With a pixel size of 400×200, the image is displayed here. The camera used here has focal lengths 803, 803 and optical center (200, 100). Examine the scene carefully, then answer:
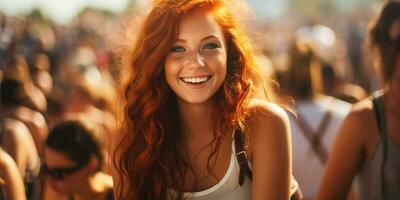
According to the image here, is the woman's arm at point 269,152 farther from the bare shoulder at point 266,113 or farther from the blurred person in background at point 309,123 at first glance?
the blurred person in background at point 309,123

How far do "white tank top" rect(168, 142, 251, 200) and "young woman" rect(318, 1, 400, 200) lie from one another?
600mm

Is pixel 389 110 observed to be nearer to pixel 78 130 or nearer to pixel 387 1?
pixel 387 1

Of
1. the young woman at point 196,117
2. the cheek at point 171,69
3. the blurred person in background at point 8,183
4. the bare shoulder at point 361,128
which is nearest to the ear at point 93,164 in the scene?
the blurred person in background at point 8,183

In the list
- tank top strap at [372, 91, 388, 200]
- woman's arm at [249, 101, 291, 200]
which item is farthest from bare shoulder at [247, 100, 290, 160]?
tank top strap at [372, 91, 388, 200]

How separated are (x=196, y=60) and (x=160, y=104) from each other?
1.00 feet

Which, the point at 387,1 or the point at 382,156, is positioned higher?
the point at 387,1

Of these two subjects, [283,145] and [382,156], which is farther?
[382,156]

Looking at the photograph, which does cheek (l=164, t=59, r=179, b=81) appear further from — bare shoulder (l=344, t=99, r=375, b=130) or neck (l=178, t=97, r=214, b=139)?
bare shoulder (l=344, t=99, r=375, b=130)

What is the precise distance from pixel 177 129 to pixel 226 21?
1.69ft

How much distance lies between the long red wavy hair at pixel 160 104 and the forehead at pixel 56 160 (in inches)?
41.6

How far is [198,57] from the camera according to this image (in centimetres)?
321

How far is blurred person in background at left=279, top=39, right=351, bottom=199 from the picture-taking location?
202 inches

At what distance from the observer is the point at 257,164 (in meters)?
3.19

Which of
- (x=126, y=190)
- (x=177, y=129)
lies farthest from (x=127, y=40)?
(x=126, y=190)
